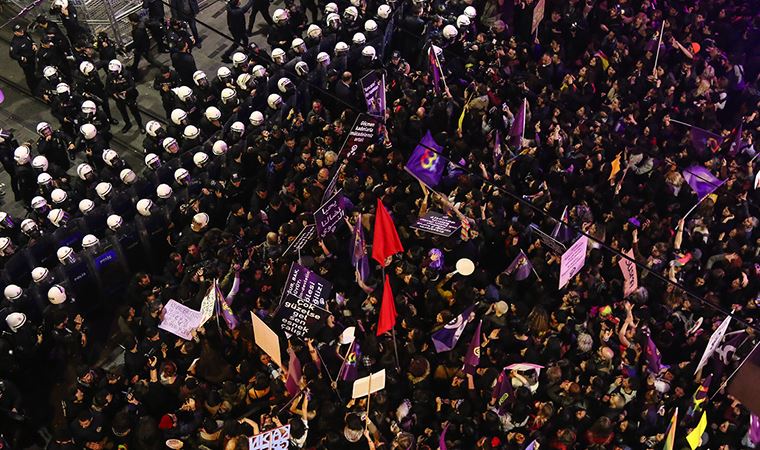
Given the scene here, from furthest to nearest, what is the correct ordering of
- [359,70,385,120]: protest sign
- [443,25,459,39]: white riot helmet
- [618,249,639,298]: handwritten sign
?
1. [443,25,459,39]: white riot helmet
2. [359,70,385,120]: protest sign
3. [618,249,639,298]: handwritten sign

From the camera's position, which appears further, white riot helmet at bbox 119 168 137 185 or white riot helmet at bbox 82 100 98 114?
white riot helmet at bbox 82 100 98 114

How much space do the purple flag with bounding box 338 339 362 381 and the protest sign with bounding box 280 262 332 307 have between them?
0.93m

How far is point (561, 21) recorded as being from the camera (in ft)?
66.6

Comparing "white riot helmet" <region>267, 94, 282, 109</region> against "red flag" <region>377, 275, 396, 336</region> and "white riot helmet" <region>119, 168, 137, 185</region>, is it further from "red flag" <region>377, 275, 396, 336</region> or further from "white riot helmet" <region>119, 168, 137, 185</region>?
"red flag" <region>377, 275, 396, 336</region>

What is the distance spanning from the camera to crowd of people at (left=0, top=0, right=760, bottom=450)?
12516 millimetres

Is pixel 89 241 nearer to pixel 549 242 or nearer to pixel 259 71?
pixel 259 71

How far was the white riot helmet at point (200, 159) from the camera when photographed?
1634cm

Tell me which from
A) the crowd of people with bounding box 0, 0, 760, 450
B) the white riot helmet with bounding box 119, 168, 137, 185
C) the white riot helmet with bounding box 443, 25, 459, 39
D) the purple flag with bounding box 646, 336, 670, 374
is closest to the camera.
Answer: the crowd of people with bounding box 0, 0, 760, 450

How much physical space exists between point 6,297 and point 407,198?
21.6 feet

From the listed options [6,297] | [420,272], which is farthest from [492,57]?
[6,297]

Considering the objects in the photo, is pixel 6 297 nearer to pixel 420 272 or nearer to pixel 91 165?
pixel 91 165

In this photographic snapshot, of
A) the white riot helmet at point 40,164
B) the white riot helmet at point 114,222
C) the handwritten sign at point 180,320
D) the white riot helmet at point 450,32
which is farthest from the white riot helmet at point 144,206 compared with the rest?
the white riot helmet at point 450,32

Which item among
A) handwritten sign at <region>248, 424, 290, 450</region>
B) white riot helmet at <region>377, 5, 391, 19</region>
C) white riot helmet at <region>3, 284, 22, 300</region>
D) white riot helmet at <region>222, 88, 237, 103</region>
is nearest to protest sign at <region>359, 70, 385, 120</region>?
white riot helmet at <region>222, 88, 237, 103</region>

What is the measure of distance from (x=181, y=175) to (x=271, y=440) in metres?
6.06
